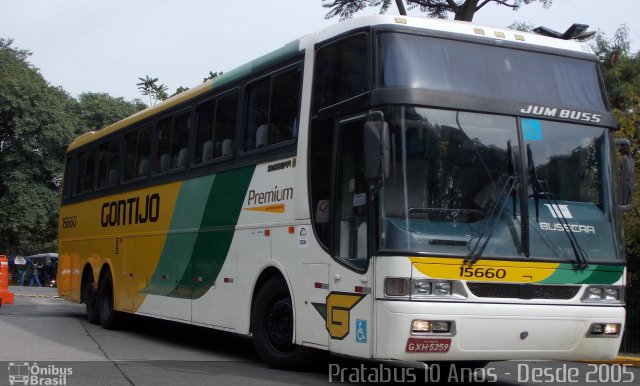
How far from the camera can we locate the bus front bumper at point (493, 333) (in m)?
7.72

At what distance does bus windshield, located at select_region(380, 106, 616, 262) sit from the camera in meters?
7.98

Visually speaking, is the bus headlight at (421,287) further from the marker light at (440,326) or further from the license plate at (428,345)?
the license plate at (428,345)

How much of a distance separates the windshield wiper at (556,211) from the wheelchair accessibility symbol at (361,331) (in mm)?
2049

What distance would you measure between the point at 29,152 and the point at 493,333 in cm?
3876

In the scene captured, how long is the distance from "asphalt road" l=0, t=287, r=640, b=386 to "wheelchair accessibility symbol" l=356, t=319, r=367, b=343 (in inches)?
43.0

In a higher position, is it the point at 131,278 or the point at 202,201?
the point at 202,201

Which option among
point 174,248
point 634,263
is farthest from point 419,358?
point 634,263

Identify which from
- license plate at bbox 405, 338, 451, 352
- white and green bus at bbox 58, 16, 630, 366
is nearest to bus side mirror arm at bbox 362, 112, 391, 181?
white and green bus at bbox 58, 16, 630, 366

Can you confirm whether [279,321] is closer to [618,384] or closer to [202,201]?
[202,201]

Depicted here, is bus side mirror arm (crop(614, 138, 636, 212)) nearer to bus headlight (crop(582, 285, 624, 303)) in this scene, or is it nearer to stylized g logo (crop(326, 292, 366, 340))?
bus headlight (crop(582, 285, 624, 303))

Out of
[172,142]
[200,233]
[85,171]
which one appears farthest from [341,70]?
[85,171]

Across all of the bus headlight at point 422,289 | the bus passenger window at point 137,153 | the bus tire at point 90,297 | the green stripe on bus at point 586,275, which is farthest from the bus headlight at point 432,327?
the bus tire at point 90,297

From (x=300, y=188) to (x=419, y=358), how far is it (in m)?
2.49

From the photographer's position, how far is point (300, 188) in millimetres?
9445
